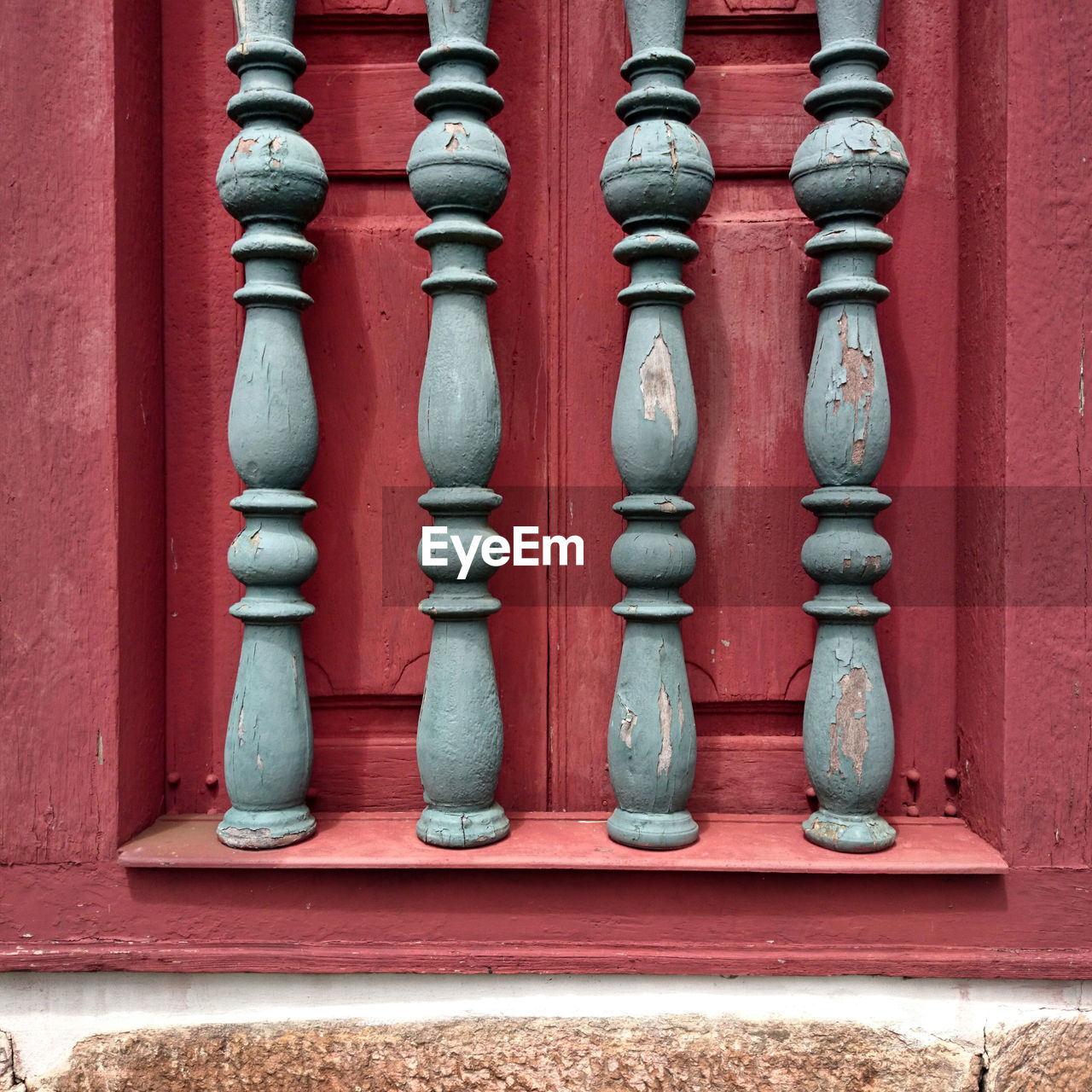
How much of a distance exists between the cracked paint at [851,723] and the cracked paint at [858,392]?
0.34 metres

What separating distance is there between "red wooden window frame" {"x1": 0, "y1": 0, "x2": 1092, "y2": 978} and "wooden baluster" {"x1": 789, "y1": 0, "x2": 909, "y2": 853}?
0.48 feet

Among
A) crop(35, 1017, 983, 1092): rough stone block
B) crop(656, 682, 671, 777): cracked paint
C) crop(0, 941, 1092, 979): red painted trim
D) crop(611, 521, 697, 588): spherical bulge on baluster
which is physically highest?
crop(611, 521, 697, 588): spherical bulge on baluster

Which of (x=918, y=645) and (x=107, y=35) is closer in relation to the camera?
(x=107, y=35)

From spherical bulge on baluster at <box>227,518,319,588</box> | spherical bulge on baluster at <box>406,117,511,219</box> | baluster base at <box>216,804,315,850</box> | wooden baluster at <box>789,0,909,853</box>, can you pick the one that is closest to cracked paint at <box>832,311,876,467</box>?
wooden baluster at <box>789,0,909,853</box>

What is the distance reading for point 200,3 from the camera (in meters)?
1.50

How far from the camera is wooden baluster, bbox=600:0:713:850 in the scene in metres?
1.29

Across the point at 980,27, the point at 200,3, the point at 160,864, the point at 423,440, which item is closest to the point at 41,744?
the point at 160,864

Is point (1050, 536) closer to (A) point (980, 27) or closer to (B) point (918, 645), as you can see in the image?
(B) point (918, 645)

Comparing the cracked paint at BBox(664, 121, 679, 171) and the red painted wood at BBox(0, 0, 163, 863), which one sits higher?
the cracked paint at BBox(664, 121, 679, 171)

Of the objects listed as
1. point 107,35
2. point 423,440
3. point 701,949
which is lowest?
point 701,949

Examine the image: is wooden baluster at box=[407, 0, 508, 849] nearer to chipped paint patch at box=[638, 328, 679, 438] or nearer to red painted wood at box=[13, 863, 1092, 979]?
red painted wood at box=[13, 863, 1092, 979]

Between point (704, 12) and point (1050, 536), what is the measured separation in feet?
3.49

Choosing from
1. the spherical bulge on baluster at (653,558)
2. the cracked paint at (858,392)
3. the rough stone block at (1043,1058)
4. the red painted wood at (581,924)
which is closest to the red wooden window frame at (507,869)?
the red painted wood at (581,924)

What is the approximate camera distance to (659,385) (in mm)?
1312
